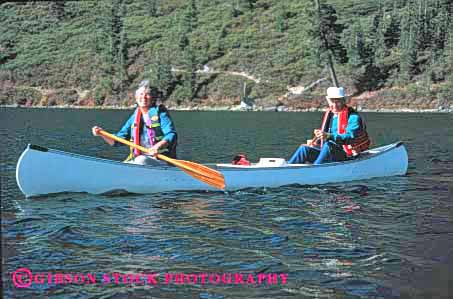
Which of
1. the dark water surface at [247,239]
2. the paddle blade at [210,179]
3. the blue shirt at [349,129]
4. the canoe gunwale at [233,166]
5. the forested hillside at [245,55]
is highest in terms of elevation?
the forested hillside at [245,55]

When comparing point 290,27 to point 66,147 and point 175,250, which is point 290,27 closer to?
point 66,147

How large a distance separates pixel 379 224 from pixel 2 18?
91336mm

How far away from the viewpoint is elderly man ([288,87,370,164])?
38.9 feet

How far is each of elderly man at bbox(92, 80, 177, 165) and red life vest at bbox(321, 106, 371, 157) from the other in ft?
10.7

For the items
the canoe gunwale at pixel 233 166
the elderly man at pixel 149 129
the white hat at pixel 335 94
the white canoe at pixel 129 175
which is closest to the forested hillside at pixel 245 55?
the canoe gunwale at pixel 233 166

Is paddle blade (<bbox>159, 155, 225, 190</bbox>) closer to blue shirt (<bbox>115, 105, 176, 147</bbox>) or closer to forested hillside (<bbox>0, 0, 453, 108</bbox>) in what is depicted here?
blue shirt (<bbox>115, 105, 176, 147</bbox>)

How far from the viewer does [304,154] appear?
40.2ft

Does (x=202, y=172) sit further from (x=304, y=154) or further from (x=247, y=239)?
(x=247, y=239)

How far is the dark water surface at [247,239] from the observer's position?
5977 millimetres

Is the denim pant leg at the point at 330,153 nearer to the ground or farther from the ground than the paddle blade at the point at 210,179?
farther from the ground

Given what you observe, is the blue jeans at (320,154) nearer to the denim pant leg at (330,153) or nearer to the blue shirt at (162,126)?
the denim pant leg at (330,153)

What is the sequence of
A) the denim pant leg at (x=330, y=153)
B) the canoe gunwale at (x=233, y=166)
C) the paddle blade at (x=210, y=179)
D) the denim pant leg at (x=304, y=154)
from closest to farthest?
the canoe gunwale at (x=233, y=166) → the paddle blade at (x=210, y=179) → the denim pant leg at (x=330, y=153) → the denim pant leg at (x=304, y=154)

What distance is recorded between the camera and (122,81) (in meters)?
66.8

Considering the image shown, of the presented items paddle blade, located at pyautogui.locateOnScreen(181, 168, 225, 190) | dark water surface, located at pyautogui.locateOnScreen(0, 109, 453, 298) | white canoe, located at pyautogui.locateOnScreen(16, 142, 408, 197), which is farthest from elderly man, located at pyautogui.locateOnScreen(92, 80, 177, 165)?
dark water surface, located at pyautogui.locateOnScreen(0, 109, 453, 298)
